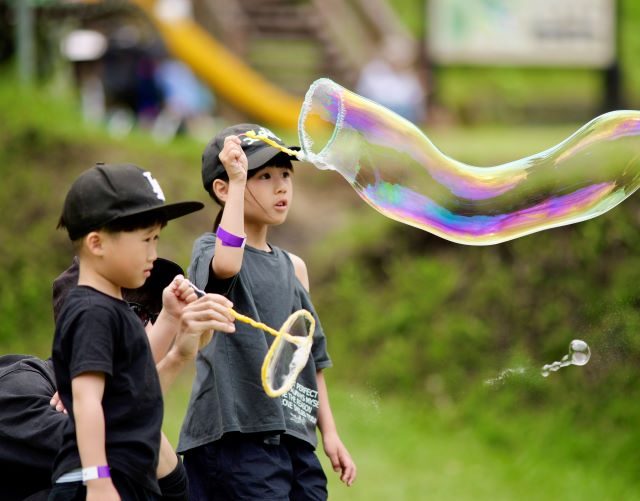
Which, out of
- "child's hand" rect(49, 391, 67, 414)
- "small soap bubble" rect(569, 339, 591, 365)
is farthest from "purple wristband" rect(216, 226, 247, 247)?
"small soap bubble" rect(569, 339, 591, 365)

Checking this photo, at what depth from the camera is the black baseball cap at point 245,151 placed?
154 inches

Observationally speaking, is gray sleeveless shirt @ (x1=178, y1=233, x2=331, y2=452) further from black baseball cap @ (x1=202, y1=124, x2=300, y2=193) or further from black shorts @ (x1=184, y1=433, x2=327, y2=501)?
black baseball cap @ (x1=202, y1=124, x2=300, y2=193)

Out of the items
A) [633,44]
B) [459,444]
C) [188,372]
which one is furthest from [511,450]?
[633,44]

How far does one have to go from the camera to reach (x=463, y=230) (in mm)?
4574

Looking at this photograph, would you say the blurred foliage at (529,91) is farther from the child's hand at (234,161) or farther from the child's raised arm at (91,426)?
the child's raised arm at (91,426)

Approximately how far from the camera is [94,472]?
3.11 meters

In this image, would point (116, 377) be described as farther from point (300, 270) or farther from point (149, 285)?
point (300, 270)

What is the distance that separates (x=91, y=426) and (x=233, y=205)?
2.89ft

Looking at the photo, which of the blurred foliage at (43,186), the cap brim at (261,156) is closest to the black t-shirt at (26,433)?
the cap brim at (261,156)

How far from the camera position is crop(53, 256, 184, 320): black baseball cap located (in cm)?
378

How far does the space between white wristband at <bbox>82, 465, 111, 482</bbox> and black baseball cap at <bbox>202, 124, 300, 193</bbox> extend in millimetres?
1168

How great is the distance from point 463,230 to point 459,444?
330 cm

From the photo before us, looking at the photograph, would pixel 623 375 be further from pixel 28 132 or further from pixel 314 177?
pixel 28 132

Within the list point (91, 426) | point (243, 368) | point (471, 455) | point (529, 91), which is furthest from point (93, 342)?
point (529, 91)
